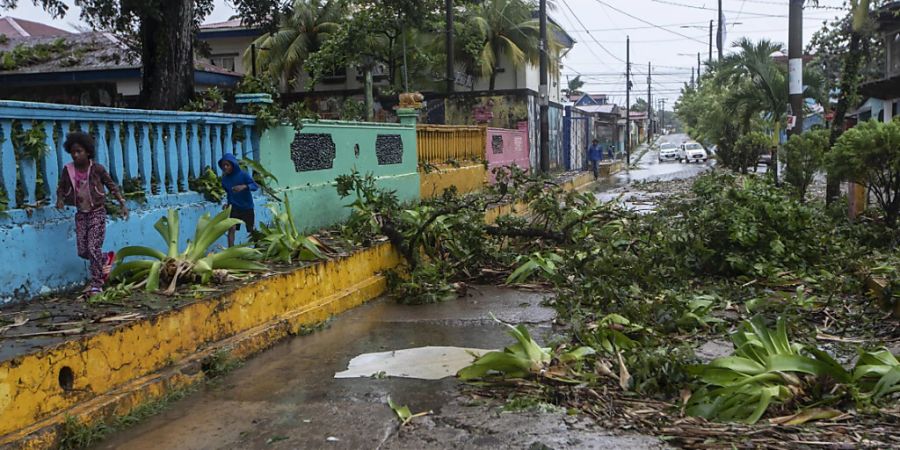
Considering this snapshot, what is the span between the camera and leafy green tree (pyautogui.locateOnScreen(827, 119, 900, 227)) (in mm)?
8766

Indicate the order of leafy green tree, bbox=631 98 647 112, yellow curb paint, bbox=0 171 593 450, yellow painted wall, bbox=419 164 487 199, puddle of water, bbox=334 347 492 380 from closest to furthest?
1. yellow curb paint, bbox=0 171 593 450
2. puddle of water, bbox=334 347 492 380
3. yellow painted wall, bbox=419 164 487 199
4. leafy green tree, bbox=631 98 647 112

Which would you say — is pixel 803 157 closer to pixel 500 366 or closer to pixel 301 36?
pixel 500 366

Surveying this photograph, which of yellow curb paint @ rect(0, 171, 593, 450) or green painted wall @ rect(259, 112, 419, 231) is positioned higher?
green painted wall @ rect(259, 112, 419, 231)

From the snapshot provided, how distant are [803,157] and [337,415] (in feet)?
39.1

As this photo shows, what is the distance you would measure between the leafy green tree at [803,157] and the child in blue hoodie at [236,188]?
390 inches

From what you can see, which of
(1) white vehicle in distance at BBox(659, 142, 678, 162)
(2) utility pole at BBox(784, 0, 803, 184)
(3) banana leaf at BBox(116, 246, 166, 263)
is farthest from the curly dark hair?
(1) white vehicle in distance at BBox(659, 142, 678, 162)

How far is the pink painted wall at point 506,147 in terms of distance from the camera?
20.5 m

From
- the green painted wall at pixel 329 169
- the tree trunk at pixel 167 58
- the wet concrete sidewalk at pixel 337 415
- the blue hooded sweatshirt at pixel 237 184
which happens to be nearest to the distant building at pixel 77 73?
the green painted wall at pixel 329 169

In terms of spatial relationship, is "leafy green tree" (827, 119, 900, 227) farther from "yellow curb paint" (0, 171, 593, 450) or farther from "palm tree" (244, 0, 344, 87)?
"palm tree" (244, 0, 344, 87)

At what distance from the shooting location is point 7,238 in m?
5.27

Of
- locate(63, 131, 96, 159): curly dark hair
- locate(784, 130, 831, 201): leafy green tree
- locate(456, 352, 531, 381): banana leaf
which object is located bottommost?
locate(456, 352, 531, 381): banana leaf

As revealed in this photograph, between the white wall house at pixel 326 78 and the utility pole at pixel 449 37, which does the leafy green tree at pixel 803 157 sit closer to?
the utility pole at pixel 449 37

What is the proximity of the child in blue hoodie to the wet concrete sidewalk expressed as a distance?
202 cm

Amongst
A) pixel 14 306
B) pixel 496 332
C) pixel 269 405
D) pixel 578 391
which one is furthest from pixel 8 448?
pixel 496 332
